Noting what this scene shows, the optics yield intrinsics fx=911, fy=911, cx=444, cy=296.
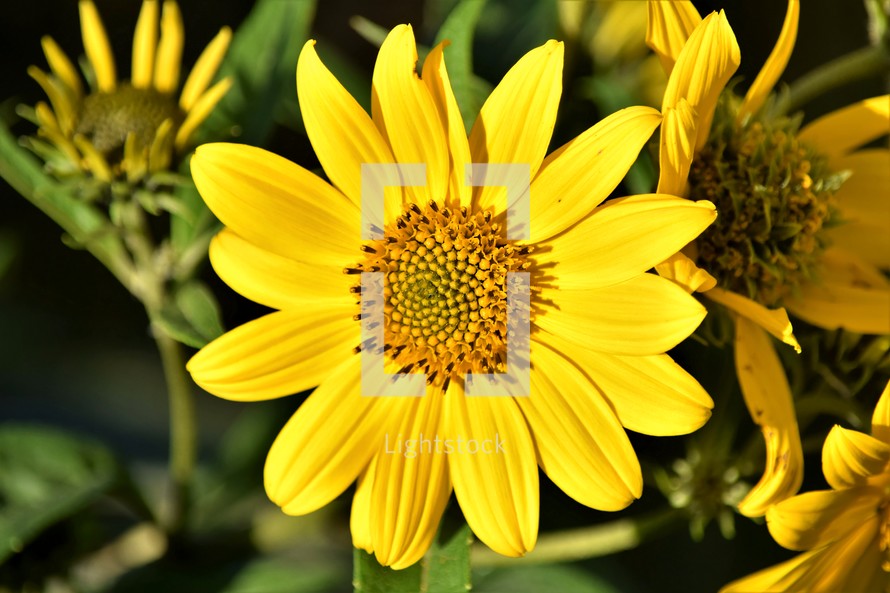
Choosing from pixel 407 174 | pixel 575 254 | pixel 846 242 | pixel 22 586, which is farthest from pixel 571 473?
pixel 22 586

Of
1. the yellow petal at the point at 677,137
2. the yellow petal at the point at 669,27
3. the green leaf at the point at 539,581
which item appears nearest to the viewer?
the yellow petal at the point at 677,137

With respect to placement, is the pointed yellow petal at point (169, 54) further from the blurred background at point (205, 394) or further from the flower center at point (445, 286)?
the flower center at point (445, 286)

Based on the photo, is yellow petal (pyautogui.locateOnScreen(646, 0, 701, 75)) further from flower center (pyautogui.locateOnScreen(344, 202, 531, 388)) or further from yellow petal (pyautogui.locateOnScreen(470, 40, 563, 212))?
flower center (pyautogui.locateOnScreen(344, 202, 531, 388))

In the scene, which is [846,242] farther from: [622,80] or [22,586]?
[22,586]

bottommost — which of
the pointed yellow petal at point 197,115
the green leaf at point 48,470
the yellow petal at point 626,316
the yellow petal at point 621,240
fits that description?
the green leaf at point 48,470

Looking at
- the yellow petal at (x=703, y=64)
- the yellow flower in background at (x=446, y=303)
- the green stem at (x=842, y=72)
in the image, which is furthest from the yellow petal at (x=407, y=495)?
the green stem at (x=842, y=72)

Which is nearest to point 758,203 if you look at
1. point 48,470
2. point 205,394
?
point 48,470

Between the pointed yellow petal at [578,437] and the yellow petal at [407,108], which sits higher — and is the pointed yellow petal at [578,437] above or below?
below
